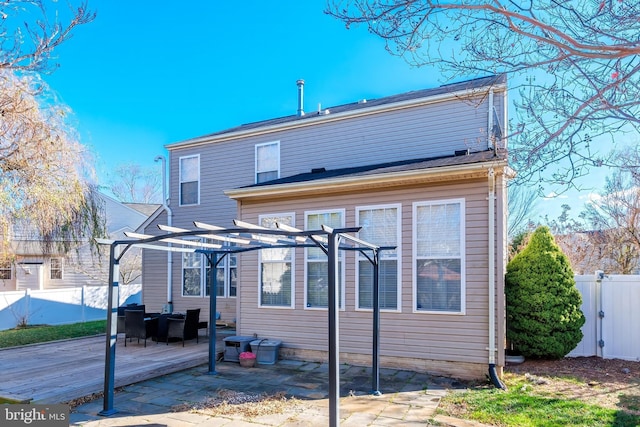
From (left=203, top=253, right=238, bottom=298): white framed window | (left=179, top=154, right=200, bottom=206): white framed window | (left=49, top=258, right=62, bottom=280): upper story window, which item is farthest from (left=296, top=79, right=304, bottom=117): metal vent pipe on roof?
(left=49, top=258, right=62, bottom=280): upper story window

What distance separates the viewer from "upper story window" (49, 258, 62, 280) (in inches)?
645

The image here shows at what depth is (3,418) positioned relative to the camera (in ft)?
14.6

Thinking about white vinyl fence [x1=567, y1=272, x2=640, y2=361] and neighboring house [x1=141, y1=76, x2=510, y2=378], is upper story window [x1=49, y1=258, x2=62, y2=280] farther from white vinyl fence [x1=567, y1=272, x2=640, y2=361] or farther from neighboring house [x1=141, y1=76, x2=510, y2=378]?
white vinyl fence [x1=567, y1=272, x2=640, y2=361]

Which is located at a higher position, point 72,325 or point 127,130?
point 127,130

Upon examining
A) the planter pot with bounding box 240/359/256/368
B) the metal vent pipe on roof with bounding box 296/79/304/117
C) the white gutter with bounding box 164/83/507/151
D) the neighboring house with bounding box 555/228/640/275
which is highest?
the metal vent pipe on roof with bounding box 296/79/304/117

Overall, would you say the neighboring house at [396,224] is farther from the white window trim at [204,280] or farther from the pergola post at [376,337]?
the pergola post at [376,337]

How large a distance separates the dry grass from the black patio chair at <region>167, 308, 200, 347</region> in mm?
3198

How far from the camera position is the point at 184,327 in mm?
8445

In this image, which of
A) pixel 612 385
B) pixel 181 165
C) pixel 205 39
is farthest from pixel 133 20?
pixel 612 385

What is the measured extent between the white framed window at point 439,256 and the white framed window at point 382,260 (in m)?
0.32

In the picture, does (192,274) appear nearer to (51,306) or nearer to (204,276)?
(204,276)

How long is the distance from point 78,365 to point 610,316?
9.22 meters

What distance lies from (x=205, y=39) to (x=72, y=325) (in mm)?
9130

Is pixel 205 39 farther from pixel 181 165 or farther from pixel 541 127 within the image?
pixel 541 127
